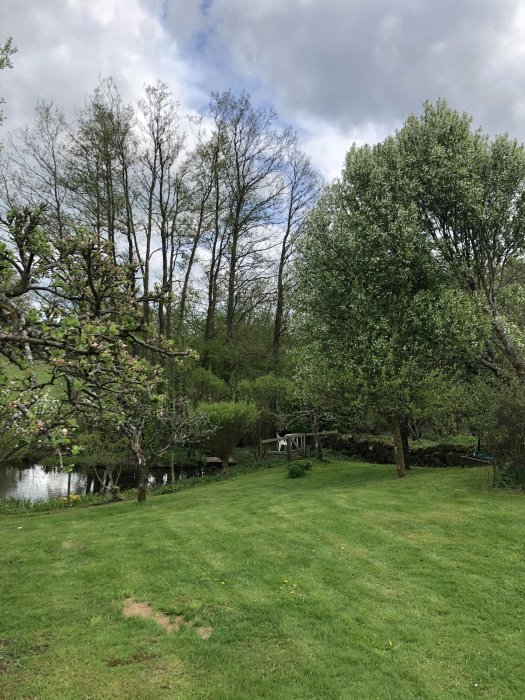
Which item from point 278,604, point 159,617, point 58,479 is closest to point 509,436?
point 278,604

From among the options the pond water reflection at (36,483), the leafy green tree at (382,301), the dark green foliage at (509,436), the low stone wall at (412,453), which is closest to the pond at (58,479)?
the pond water reflection at (36,483)

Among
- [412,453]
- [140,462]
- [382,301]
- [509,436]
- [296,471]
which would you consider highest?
[382,301]

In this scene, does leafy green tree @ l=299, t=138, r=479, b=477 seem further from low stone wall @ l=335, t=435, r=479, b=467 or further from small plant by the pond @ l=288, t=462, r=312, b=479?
small plant by the pond @ l=288, t=462, r=312, b=479

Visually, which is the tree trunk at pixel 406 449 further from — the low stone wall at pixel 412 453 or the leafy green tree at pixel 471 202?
the leafy green tree at pixel 471 202

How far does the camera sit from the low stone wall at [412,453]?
21078 mm

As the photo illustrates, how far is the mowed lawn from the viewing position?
18.6 ft

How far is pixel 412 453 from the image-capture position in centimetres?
2312

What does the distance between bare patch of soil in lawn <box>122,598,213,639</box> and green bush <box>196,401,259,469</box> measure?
15.7 metres

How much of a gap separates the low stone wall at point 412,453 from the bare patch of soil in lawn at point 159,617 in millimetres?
16555

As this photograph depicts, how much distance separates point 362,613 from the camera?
283 inches

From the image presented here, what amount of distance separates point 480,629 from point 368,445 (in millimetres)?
20503

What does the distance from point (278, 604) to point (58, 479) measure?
26203 millimetres

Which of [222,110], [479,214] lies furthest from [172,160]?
[479,214]

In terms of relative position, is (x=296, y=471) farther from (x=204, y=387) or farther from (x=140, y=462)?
(x=204, y=387)
